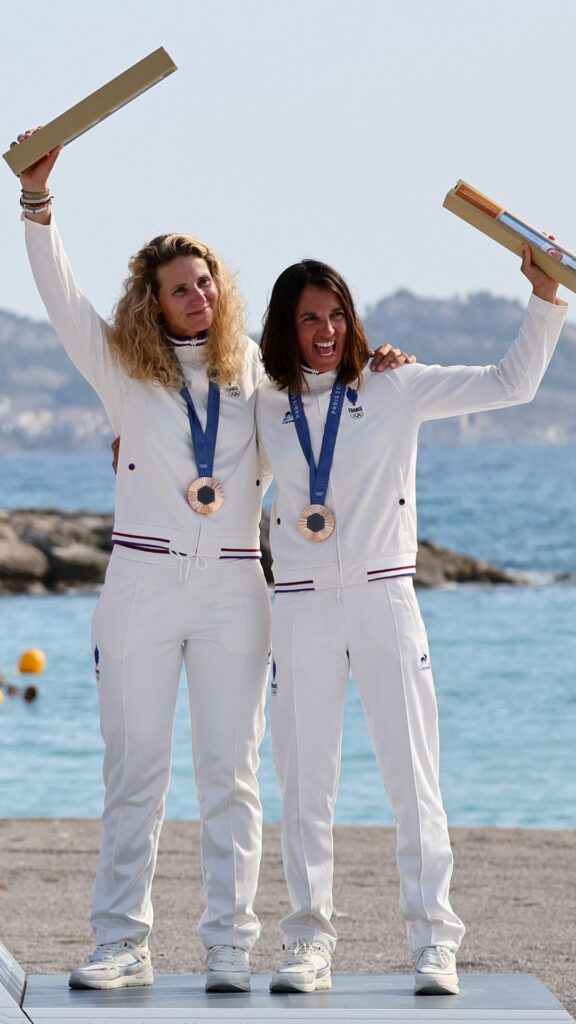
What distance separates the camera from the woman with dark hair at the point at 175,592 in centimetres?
412

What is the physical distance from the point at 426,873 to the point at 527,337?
136cm

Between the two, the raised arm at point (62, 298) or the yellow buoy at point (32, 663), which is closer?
the raised arm at point (62, 298)

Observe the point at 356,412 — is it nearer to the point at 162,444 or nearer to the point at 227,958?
the point at 162,444

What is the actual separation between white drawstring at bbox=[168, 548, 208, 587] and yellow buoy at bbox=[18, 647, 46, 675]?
1503 cm

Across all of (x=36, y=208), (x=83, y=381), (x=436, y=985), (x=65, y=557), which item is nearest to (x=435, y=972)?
(x=436, y=985)

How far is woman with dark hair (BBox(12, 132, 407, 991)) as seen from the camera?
13.5 ft

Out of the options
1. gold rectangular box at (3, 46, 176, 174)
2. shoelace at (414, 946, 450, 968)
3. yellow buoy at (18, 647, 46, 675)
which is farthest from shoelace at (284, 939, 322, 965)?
yellow buoy at (18, 647, 46, 675)

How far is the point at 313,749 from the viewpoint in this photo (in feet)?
13.4

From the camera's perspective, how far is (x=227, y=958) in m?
4.02

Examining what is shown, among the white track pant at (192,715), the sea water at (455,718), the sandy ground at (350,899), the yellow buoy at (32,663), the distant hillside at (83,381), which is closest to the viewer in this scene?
the white track pant at (192,715)

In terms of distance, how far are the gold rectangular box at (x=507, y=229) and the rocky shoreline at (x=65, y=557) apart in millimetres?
22318

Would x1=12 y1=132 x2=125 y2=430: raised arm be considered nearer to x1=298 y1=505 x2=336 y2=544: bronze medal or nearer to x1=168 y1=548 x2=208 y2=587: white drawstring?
x1=168 y1=548 x2=208 y2=587: white drawstring

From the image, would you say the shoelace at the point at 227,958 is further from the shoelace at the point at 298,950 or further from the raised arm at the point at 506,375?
the raised arm at the point at 506,375

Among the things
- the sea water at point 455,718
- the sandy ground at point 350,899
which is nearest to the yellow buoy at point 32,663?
the sea water at point 455,718
